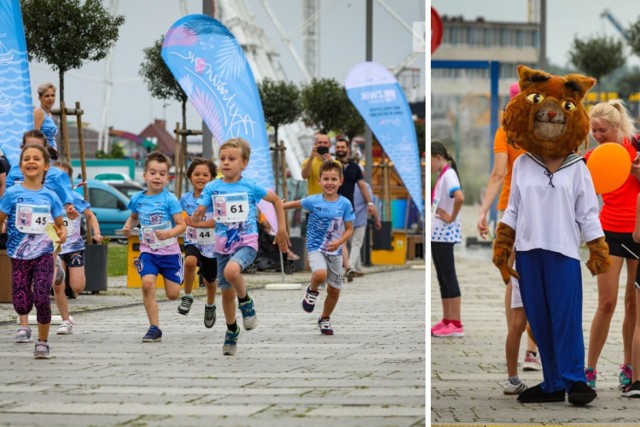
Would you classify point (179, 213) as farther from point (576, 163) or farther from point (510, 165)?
point (576, 163)

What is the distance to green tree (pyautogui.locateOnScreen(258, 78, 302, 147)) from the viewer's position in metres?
28.5

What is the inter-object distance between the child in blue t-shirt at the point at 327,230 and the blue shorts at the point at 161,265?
1.10 m

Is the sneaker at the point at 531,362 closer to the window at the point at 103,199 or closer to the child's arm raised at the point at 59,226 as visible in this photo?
the child's arm raised at the point at 59,226

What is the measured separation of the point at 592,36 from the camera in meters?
69.2

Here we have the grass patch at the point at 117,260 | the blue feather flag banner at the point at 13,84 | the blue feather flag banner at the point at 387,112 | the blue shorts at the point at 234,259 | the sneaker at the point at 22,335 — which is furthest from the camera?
the blue feather flag banner at the point at 387,112

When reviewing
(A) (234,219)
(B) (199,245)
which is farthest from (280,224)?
(B) (199,245)

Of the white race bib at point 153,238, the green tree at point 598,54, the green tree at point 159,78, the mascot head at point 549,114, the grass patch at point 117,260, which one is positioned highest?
the green tree at point 598,54

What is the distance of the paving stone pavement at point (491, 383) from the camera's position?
7.29 m

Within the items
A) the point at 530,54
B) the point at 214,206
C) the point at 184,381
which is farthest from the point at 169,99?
the point at 530,54

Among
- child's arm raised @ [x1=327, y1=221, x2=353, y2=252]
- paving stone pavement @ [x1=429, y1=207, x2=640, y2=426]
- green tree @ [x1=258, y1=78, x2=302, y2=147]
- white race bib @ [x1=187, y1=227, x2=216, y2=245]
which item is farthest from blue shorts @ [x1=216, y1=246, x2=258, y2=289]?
green tree @ [x1=258, y1=78, x2=302, y2=147]

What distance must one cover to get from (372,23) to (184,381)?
19576 mm

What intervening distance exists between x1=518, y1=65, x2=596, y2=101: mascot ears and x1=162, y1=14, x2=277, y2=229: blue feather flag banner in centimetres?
852

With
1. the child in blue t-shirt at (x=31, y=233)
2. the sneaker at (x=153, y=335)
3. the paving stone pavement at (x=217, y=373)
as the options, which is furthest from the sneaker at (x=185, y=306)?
the child in blue t-shirt at (x=31, y=233)

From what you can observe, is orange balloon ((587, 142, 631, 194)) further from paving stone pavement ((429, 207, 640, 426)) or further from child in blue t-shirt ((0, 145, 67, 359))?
child in blue t-shirt ((0, 145, 67, 359))
